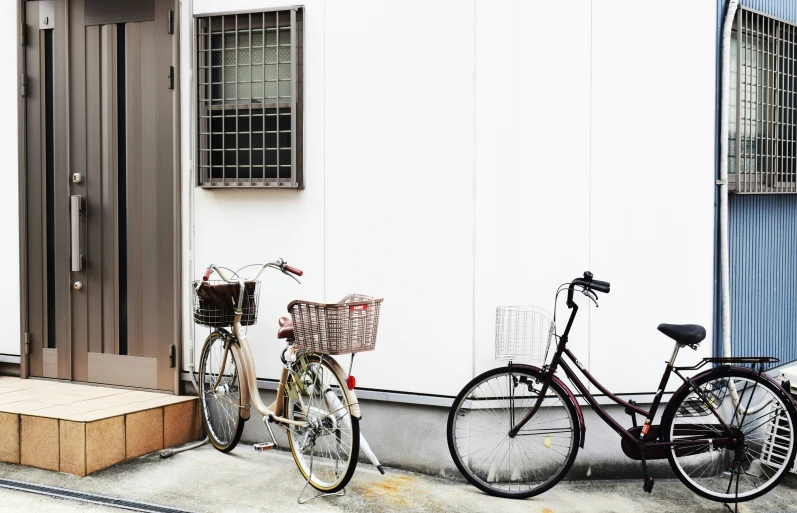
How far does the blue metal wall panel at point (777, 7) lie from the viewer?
21.5 feet

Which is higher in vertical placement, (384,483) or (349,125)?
(349,125)

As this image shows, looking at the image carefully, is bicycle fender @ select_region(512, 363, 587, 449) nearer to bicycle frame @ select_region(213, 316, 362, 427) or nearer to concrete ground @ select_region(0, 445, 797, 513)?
concrete ground @ select_region(0, 445, 797, 513)

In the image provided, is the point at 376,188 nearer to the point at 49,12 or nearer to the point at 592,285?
the point at 592,285

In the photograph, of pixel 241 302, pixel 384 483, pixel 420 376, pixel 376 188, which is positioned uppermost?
pixel 376 188

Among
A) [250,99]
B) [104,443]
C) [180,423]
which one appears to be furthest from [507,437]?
[250,99]

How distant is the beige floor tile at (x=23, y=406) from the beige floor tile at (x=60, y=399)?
0.08 m

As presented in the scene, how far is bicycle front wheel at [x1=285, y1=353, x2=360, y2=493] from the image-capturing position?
523cm

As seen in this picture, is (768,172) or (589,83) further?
(768,172)

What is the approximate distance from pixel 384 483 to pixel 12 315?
12.3 feet

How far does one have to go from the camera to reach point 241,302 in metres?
5.91

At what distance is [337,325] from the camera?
5.03m

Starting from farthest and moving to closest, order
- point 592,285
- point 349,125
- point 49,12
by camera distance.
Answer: point 49,12 < point 349,125 < point 592,285

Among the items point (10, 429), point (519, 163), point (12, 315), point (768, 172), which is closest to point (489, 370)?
point (519, 163)

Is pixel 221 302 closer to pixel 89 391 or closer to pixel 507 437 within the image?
pixel 89 391
